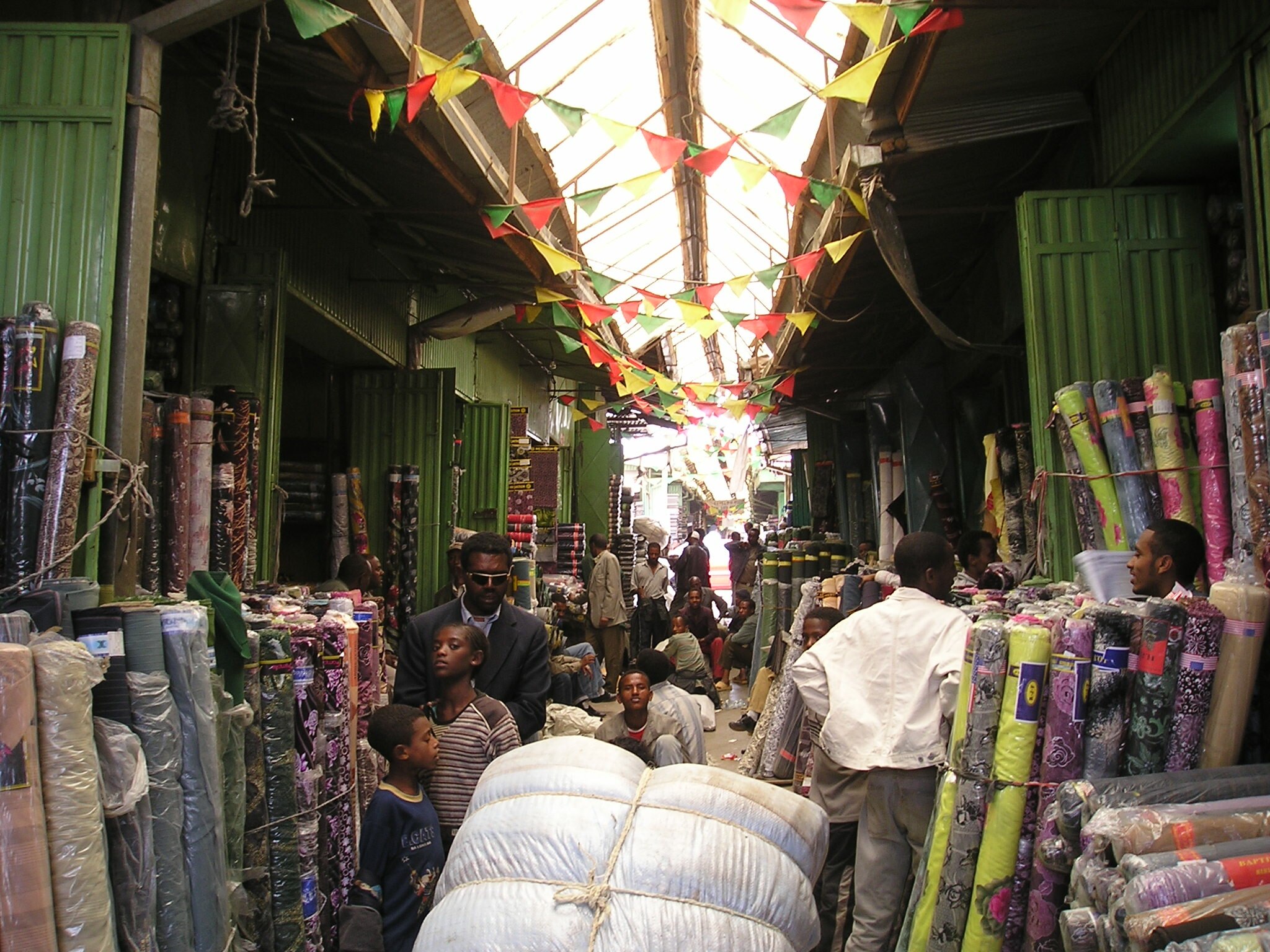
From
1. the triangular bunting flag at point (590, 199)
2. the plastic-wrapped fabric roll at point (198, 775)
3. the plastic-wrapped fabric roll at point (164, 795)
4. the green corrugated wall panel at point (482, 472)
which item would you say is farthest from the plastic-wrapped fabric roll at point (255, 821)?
the green corrugated wall panel at point (482, 472)

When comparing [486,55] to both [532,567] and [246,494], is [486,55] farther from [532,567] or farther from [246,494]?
[532,567]

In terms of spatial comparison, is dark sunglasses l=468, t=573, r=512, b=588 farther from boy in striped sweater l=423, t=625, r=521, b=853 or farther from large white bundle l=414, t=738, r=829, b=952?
large white bundle l=414, t=738, r=829, b=952

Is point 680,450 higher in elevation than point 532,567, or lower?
higher

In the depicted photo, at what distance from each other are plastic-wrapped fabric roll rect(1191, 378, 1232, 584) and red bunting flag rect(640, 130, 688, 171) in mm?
3033

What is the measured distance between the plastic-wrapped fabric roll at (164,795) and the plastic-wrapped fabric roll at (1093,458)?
3282mm

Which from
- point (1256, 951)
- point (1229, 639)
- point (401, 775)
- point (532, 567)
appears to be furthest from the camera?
point (532, 567)

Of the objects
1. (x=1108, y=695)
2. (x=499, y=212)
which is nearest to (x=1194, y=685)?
(x=1108, y=695)

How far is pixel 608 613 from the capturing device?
1119 centimetres

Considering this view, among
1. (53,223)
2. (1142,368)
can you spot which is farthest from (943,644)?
(53,223)

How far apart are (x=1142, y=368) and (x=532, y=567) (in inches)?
254

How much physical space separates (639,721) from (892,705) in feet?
6.11

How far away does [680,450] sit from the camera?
29.8 m

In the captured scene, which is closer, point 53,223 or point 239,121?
point 53,223

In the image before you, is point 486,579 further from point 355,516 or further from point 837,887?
point 355,516
